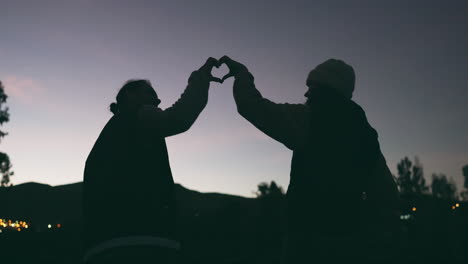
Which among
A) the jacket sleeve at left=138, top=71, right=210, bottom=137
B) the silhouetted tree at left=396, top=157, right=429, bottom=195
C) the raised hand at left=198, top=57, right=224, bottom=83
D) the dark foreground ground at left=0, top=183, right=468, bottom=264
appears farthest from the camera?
the silhouetted tree at left=396, top=157, right=429, bottom=195

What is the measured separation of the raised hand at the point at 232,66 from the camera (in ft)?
10.6

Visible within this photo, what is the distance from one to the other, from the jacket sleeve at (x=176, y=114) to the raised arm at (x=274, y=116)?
33 centimetres

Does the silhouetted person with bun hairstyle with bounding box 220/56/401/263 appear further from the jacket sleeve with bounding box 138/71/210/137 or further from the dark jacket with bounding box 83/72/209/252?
the dark jacket with bounding box 83/72/209/252

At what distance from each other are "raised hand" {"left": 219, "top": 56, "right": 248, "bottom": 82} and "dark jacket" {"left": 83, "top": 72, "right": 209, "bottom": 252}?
69 centimetres

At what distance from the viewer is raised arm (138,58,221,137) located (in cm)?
268

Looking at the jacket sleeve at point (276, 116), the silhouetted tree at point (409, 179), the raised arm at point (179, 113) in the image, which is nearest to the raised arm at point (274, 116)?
the jacket sleeve at point (276, 116)

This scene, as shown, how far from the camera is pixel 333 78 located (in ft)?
9.90

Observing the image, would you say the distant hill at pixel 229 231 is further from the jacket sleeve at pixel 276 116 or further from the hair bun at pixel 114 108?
the jacket sleeve at pixel 276 116

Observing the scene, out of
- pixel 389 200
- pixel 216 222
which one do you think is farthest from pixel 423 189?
pixel 389 200

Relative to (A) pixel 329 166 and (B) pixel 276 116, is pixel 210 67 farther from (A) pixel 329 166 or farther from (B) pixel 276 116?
(A) pixel 329 166

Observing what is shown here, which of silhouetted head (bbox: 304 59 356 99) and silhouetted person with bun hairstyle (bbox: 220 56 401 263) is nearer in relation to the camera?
silhouetted person with bun hairstyle (bbox: 220 56 401 263)

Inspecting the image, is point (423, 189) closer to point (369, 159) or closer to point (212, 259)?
point (212, 259)

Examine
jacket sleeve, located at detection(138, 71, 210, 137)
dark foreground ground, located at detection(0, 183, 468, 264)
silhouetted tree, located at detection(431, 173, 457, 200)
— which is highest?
silhouetted tree, located at detection(431, 173, 457, 200)

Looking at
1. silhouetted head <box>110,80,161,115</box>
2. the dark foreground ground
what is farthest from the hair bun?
the dark foreground ground
